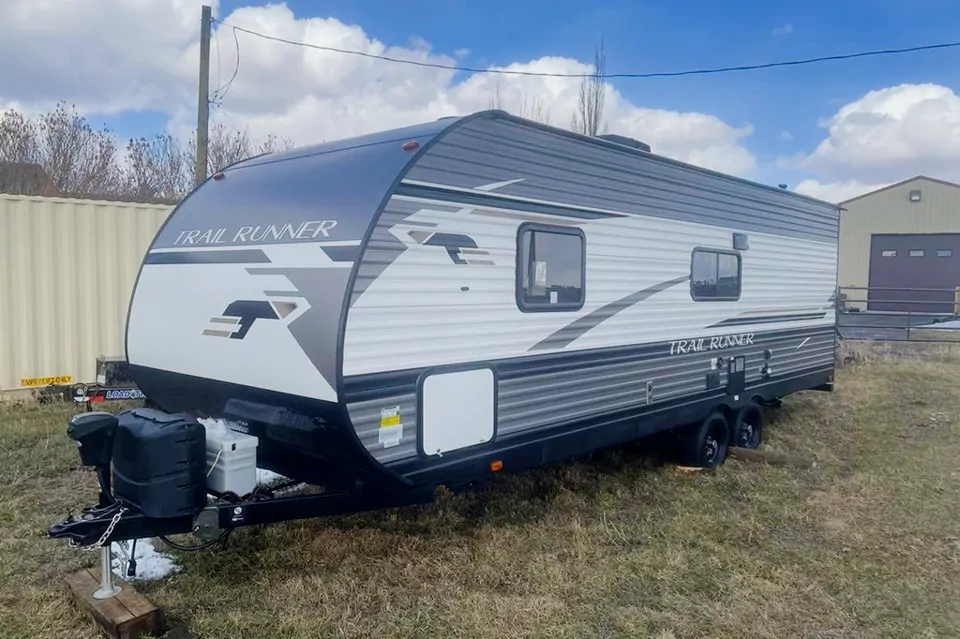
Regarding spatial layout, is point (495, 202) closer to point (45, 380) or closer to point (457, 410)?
point (457, 410)

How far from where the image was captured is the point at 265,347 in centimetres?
416

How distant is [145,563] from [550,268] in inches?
125

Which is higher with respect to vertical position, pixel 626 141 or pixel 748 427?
pixel 626 141

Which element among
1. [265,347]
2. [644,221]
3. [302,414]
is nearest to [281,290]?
[265,347]

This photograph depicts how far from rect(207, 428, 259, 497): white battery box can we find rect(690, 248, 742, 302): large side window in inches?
162

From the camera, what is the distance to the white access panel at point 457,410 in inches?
167

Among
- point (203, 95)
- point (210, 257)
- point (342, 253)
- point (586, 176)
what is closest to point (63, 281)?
point (203, 95)

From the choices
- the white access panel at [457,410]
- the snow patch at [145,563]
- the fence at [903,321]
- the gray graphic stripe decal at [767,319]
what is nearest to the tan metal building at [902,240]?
the fence at [903,321]

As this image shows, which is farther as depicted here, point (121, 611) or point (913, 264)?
point (913, 264)

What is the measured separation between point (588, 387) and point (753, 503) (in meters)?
1.91

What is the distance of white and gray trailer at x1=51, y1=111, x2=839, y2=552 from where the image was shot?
3900mm

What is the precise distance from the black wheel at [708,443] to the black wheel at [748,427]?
24cm

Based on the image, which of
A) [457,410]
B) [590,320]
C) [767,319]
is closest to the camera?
[457,410]

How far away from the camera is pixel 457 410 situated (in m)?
4.43
